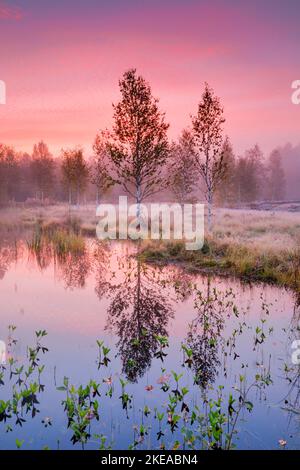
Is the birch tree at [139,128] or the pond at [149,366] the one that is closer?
the pond at [149,366]

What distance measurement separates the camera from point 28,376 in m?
6.15

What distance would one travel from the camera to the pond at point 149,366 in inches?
187

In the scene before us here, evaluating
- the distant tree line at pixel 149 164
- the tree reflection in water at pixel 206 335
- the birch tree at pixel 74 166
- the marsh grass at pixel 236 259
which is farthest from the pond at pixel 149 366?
the birch tree at pixel 74 166

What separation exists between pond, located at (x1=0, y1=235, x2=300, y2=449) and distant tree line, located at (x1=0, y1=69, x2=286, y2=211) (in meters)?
15.6

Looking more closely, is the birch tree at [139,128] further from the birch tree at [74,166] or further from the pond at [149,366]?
the birch tree at [74,166]

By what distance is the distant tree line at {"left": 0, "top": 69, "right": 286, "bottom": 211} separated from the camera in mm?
25766

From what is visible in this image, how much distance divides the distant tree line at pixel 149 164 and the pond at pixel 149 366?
15.6m

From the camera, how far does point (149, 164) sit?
30703 mm

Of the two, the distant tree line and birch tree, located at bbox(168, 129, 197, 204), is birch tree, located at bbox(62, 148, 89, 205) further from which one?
birch tree, located at bbox(168, 129, 197, 204)

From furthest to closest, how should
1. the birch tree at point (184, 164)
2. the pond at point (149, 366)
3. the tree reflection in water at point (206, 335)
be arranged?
the birch tree at point (184, 164), the tree reflection in water at point (206, 335), the pond at point (149, 366)

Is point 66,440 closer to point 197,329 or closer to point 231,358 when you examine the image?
point 231,358

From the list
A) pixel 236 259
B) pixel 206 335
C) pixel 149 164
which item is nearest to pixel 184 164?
pixel 149 164

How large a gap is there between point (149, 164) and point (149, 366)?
25.5 meters
